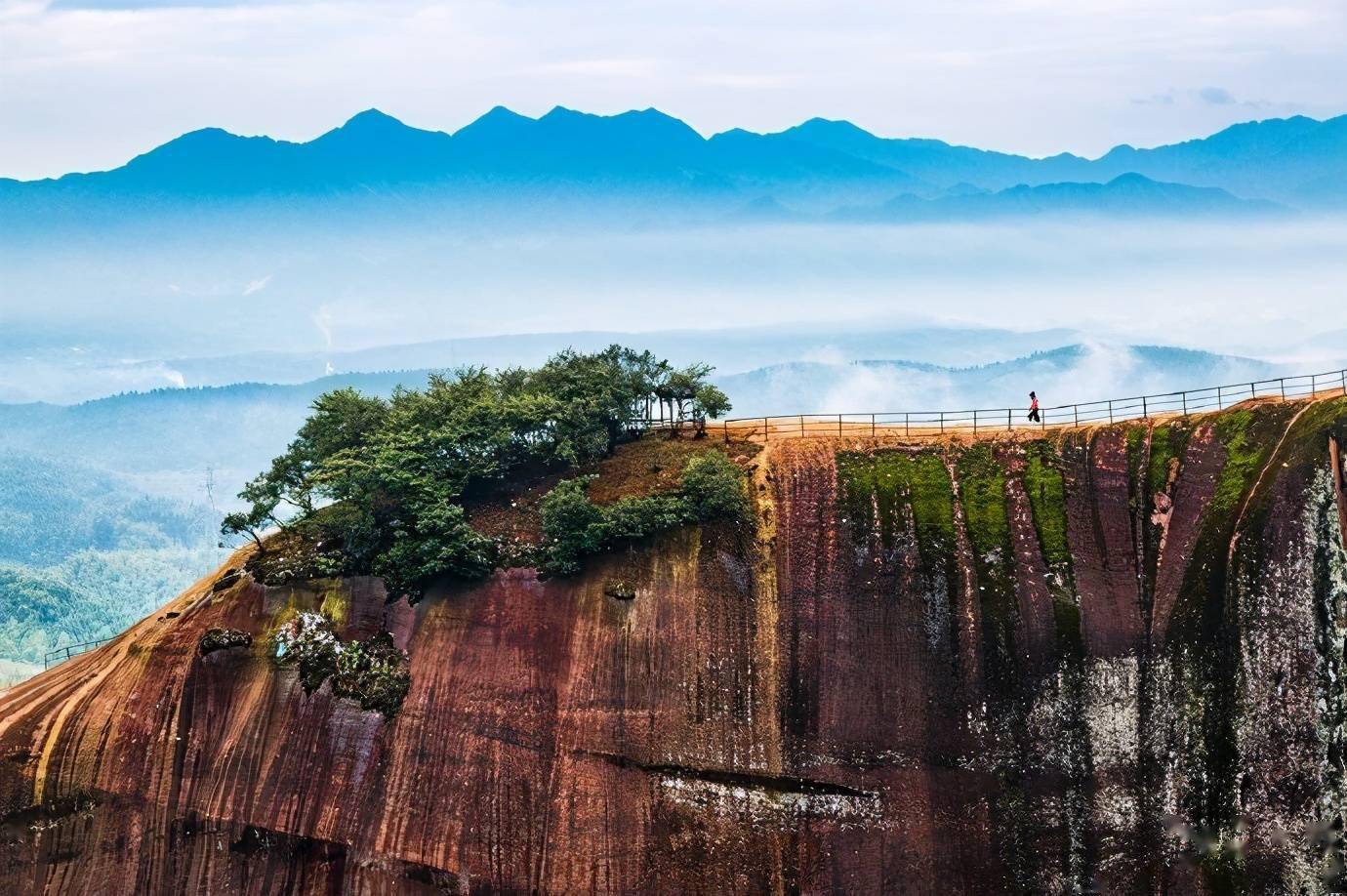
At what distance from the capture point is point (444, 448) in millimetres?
84312

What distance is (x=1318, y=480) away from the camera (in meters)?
68.9

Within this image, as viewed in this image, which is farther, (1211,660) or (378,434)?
(378,434)

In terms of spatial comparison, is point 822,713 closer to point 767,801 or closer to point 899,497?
point 767,801

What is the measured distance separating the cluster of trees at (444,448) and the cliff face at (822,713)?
2913 millimetres

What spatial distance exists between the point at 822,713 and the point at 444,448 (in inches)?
1099

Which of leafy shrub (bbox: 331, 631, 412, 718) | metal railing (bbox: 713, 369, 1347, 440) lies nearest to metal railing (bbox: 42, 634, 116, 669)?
leafy shrub (bbox: 331, 631, 412, 718)

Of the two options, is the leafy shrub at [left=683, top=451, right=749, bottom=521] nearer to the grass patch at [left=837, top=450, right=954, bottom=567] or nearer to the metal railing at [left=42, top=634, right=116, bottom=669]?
the grass patch at [left=837, top=450, right=954, bottom=567]

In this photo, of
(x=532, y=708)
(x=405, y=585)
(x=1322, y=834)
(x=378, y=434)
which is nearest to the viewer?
(x=1322, y=834)

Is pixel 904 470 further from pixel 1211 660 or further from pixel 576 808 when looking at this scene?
pixel 576 808

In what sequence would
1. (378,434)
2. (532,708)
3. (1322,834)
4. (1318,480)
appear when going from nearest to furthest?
1. (1322,834)
2. (1318,480)
3. (532,708)
4. (378,434)

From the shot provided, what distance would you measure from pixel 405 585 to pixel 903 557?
27.7 meters

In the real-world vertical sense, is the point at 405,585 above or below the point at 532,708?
above

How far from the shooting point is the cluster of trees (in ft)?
262

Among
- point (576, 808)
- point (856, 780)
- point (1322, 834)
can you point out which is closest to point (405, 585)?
point (576, 808)
